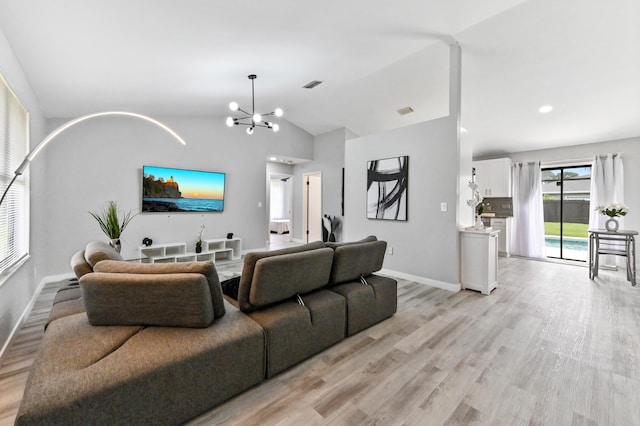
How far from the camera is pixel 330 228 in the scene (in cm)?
702

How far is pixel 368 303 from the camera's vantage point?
2.66 metres

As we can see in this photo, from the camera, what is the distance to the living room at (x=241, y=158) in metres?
3.27

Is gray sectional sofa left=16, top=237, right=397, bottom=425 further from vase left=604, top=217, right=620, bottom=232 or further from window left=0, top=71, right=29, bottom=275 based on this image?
vase left=604, top=217, right=620, bottom=232

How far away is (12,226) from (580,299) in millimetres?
6351

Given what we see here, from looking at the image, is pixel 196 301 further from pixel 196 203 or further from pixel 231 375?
pixel 196 203

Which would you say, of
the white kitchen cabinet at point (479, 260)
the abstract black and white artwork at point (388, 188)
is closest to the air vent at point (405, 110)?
the abstract black and white artwork at point (388, 188)

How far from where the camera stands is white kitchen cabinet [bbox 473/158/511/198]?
6.38m

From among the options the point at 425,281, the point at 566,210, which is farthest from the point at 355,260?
the point at 566,210

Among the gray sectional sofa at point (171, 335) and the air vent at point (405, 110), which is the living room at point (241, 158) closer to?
the air vent at point (405, 110)

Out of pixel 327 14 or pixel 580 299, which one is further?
pixel 580 299

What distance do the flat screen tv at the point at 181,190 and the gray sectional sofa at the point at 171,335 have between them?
9.87 ft

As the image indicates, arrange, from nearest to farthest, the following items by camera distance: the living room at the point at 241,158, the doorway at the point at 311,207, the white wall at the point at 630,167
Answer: the living room at the point at 241,158 < the white wall at the point at 630,167 < the doorway at the point at 311,207

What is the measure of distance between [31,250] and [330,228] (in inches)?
206

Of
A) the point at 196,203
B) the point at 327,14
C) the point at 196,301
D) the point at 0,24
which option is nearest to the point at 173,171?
the point at 196,203
